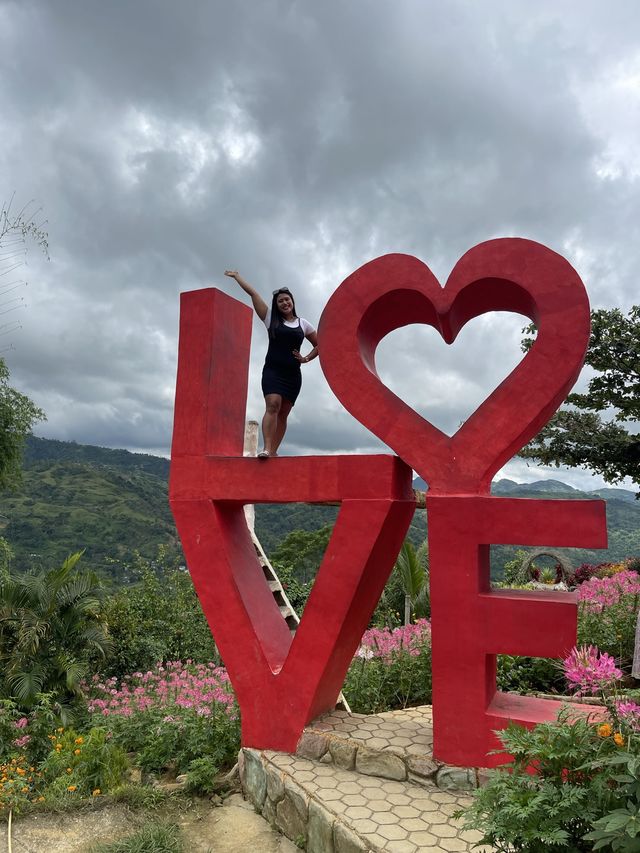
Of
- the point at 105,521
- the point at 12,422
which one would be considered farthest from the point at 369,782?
the point at 105,521

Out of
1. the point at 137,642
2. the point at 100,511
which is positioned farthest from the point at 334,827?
the point at 100,511

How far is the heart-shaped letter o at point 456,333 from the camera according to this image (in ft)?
16.3

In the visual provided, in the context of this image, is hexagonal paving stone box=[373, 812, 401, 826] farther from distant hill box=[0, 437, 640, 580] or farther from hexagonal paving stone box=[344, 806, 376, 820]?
distant hill box=[0, 437, 640, 580]

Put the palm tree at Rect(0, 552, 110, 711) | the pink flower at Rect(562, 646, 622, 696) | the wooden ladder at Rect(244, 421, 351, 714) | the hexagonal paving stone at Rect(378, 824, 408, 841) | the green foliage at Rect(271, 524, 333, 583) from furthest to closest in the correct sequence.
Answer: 1. the green foliage at Rect(271, 524, 333, 583)
2. the wooden ladder at Rect(244, 421, 351, 714)
3. the palm tree at Rect(0, 552, 110, 711)
4. the hexagonal paving stone at Rect(378, 824, 408, 841)
5. the pink flower at Rect(562, 646, 622, 696)

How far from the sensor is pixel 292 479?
566cm

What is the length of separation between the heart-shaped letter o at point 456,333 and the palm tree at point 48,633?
251 inches

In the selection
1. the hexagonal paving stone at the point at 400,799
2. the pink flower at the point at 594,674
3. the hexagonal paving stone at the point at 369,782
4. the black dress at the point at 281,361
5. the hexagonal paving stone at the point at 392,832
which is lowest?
the hexagonal paving stone at the point at 392,832

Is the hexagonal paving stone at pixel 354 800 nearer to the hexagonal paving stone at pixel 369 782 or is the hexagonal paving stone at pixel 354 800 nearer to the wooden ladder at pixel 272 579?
the hexagonal paving stone at pixel 369 782

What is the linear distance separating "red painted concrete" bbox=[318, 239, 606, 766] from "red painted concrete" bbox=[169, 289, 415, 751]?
51cm

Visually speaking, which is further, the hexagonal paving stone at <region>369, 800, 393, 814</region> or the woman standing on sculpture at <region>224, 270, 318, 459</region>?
the woman standing on sculpture at <region>224, 270, 318, 459</region>

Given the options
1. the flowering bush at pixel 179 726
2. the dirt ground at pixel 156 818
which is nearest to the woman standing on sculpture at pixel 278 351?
the flowering bush at pixel 179 726

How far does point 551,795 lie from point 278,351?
4.42 m

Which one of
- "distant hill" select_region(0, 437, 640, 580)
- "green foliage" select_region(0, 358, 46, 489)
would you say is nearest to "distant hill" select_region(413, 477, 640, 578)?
"distant hill" select_region(0, 437, 640, 580)

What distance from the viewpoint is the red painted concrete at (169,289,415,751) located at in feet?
17.6
